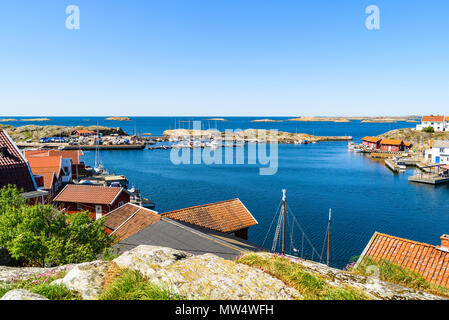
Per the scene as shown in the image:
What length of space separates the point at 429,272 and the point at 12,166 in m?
27.7

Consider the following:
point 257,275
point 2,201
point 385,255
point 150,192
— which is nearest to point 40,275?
point 257,275

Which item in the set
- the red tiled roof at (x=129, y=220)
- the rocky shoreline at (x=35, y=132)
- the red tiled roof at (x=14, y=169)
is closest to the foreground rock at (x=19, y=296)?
the red tiled roof at (x=129, y=220)

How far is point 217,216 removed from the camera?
2205cm

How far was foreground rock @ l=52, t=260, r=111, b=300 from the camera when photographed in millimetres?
5305

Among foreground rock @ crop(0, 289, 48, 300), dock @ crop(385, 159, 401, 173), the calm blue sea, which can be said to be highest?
foreground rock @ crop(0, 289, 48, 300)

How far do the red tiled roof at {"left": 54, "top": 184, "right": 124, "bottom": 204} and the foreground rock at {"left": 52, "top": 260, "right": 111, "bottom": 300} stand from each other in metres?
25.5

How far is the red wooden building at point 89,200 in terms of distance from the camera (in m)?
30.0

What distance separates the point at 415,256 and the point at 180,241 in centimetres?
1252

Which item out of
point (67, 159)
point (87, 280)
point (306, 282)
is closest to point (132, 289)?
point (87, 280)

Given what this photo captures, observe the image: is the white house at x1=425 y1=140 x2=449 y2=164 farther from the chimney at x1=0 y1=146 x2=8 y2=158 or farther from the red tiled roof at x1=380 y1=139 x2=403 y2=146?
the chimney at x1=0 y1=146 x2=8 y2=158

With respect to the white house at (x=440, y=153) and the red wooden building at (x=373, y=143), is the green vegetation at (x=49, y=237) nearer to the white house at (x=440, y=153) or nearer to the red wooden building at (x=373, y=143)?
the white house at (x=440, y=153)

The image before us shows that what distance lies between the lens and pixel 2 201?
14430mm

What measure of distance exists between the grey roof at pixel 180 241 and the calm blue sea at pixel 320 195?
16.3m

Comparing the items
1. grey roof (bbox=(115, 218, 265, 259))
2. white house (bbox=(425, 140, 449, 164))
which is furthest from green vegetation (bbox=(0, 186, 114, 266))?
white house (bbox=(425, 140, 449, 164))
